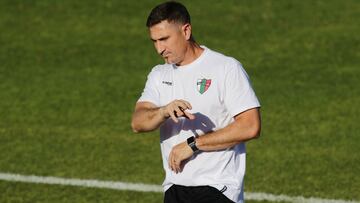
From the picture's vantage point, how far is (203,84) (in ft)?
24.5

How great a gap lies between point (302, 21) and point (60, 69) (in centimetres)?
482

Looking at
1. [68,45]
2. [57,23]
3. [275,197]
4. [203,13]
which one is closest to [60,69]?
[68,45]

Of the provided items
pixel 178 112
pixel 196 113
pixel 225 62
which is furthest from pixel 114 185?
pixel 178 112

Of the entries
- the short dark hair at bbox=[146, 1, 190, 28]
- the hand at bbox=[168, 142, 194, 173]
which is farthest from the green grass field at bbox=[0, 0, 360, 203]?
the short dark hair at bbox=[146, 1, 190, 28]

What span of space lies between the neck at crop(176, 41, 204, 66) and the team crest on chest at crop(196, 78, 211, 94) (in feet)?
0.67

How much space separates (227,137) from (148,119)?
65cm

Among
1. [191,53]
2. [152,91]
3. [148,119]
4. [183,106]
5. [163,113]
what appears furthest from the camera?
[152,91]

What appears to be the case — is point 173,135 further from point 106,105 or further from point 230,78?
point 106,105

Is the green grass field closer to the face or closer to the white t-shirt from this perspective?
the white t-shirt

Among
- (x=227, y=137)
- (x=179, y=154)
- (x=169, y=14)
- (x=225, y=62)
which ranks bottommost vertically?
(x=179, y=154)

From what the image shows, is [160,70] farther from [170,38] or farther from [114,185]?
[114,185]

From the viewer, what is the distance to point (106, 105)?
1478 centimetres

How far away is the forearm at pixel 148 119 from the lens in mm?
7266

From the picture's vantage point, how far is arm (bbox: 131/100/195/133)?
6.90m
